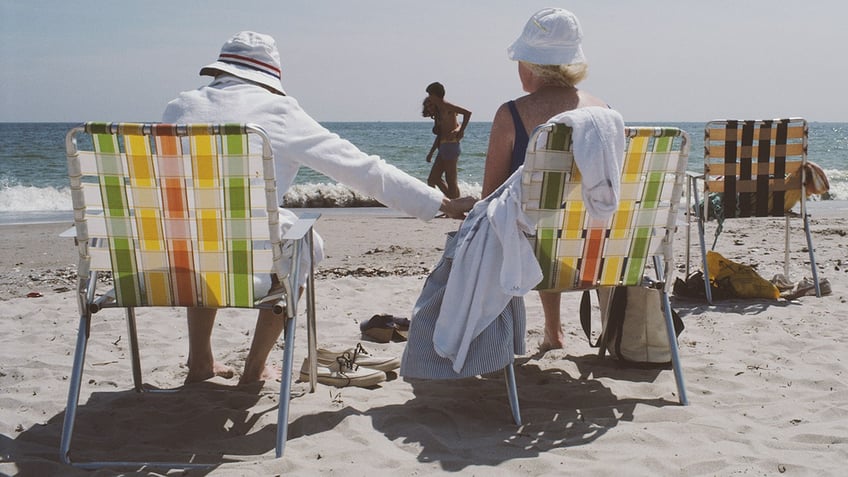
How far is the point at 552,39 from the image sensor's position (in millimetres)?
3281

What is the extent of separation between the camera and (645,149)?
2.96 meters

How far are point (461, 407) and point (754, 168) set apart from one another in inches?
121

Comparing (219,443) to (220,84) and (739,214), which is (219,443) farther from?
(739,214)

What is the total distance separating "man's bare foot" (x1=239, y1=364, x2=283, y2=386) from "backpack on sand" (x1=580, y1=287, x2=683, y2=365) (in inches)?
60.6

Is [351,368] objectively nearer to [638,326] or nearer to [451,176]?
[638,326]

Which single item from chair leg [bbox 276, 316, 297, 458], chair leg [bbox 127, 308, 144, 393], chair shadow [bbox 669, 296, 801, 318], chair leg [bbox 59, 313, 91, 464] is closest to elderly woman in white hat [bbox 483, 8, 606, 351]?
chair leg [bbox 276, 316, 297, 458]

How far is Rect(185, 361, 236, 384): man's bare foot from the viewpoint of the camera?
11.8 ft

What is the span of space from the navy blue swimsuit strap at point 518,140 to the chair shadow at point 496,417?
→ 3.16 ft

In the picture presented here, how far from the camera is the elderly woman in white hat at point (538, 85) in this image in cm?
329

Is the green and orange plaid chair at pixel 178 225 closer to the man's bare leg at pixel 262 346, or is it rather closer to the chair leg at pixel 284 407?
the chair leg at pixel 284 407

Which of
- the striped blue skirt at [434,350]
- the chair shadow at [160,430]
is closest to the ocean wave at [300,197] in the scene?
the chair shadow at [160,430]

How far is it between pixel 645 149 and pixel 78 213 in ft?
6.55

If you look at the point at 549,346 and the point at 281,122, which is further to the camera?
the point at 549,346

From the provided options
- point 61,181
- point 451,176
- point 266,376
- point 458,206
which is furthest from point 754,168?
point 61,181
